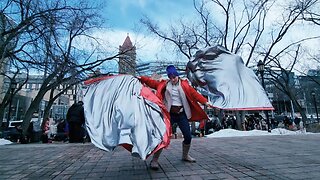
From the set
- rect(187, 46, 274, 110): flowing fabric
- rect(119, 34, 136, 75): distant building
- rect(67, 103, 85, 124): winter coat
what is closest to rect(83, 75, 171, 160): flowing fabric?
rect(187, 46, 274, 110): flowing fabric

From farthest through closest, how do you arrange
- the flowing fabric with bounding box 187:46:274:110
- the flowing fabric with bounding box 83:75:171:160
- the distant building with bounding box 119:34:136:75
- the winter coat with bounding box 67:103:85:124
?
the distant building with bounding box 119:34:136:75
the winter coat with bounding box 67:103:85:124
the flowing fabric with bounding box 187:46:274:110
the flowing fabric with bounding box 83:75:171:160

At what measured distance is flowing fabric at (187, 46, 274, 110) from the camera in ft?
14.8

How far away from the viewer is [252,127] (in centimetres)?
2353

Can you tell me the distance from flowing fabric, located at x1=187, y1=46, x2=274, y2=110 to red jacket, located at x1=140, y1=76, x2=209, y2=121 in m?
0.29

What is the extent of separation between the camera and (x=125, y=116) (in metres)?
3.79

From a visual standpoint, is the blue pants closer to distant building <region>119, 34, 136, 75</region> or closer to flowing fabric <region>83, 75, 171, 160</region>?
flowing fabric <region>83, 75, 171, 160</region>

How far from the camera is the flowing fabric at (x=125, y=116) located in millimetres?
3549

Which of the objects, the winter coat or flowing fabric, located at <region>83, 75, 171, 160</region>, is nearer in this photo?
flowing fabric, located at <region>83, 75, 171, 160</region>

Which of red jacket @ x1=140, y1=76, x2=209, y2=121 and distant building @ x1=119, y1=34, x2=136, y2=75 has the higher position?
distant building @ x1=119, y1=34, x2=136, y2=75

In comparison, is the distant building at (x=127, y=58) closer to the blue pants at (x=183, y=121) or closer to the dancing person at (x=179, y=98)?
the dancing person at (x=179, y=98)

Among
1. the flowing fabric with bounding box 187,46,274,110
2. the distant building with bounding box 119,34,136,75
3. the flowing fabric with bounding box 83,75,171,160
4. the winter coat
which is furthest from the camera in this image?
the distant building with bounding box 119,34,136,75

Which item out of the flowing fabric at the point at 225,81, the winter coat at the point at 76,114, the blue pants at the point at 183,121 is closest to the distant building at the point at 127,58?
the winter coat at the point at 76,114

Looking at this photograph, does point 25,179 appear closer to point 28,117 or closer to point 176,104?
point 176,104

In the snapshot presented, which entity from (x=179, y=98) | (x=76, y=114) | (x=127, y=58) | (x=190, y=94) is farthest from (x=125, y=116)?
(x=127, y=58)
